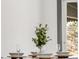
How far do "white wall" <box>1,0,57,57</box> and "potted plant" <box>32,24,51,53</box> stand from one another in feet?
0.32

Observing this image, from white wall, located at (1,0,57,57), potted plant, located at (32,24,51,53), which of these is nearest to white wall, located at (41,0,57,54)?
white wall, located at (1,0,57,57)

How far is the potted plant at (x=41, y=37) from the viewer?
289 centimetres

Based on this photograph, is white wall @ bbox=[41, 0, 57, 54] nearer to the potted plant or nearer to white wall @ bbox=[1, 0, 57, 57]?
white wall @ bbox=[1, 0, 57, 57]

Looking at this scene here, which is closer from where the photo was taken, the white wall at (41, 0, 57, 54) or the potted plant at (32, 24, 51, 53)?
the potted plant at (32, 24, 51, 53)

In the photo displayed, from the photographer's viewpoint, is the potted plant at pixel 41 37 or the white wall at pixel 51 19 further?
the white wall at pixel 51 19

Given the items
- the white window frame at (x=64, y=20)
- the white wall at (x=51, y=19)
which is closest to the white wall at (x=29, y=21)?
the white wall at (x=51, y=19)

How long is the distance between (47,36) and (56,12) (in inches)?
17.8

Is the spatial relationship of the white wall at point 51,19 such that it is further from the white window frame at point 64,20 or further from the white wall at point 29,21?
the white window frame at point 64,20

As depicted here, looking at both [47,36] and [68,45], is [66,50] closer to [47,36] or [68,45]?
[68,45]

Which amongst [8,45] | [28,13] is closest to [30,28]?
[28,13]

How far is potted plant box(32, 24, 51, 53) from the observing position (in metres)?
2.89

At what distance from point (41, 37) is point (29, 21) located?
17.8 inches

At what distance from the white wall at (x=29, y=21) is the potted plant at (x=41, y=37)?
0.10m

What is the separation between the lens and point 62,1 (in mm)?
3045
